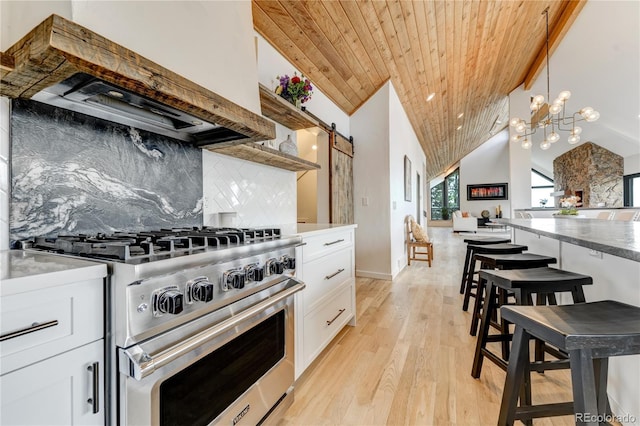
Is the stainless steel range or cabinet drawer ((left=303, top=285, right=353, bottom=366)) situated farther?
cabinet drawer ((left=303, top=285, right=353, bottom=366))

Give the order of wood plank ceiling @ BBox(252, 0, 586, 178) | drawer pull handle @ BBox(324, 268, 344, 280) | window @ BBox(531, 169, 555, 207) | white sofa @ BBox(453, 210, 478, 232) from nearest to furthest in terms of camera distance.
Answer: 1. drawer pull handle @ BBox(324, 268, 344, 280)
2. wood plank ceiling @ BBox(252, 0, 586, 178)
3. white sofa @ BBox(453, 210, 478, 232)
4. window @ BBox(531, 169, 555, 207)

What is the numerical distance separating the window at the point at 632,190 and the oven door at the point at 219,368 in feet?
37.1

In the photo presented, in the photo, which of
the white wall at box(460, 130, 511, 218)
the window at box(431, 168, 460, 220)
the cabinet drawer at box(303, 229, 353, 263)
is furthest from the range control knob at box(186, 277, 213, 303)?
the window at box(431, 168, 460, 220)

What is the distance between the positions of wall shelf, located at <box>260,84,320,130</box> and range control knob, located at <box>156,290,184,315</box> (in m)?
1.47

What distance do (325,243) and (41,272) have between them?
1.41m

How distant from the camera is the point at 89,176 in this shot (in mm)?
1186

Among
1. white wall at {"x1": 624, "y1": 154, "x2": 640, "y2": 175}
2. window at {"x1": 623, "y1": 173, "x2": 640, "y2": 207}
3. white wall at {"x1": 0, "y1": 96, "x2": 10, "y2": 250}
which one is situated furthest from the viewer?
window at {"x1": 623, "y1": 173, "x2": 640, "y2": 207}

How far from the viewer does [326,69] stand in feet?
9.97

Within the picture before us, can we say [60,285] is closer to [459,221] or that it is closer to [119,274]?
[119,274]

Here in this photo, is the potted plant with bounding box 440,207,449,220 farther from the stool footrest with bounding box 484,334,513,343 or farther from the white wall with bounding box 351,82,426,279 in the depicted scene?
the stool footrest with bounding box 484,334,513,343

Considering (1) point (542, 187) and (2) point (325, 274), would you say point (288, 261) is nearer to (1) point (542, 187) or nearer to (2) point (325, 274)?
(2) point (325, 274)

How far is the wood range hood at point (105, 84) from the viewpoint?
0.73 metres

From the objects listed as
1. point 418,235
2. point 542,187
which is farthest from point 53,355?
point 542,187

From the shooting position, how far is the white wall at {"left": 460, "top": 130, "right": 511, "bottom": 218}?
12352 mm
